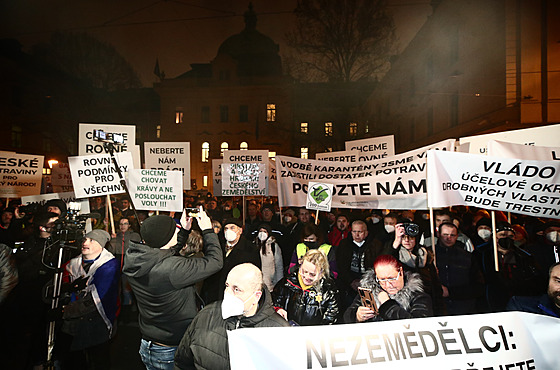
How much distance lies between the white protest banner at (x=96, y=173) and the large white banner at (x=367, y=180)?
2.86 meters

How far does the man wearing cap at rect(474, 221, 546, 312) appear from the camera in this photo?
4.19 m

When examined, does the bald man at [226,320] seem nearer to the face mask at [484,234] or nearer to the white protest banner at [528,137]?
the face mask at [484,234]

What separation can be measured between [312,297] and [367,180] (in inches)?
117

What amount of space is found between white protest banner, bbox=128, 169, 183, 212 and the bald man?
3606 millimetres

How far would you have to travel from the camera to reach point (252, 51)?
42.7 metres

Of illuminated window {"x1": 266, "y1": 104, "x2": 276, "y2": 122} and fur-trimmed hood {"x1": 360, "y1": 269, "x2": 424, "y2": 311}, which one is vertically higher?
illuminated window {"x1": 266, "y1": 104, "x2": 276, "y2": 122}

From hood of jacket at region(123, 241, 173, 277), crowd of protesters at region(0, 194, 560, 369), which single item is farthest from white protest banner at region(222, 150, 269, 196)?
hood of jacket at region(123, 241, 173, 277)

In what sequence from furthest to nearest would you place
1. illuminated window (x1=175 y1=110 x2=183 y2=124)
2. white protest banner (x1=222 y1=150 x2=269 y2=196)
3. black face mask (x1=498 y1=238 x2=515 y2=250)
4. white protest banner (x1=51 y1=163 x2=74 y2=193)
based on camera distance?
1. illuminated window (x1=175 y1=110 x2=183 y2=124)
2. white protest banner (x1=51 y1=163 x2=74 y2=193)
3. white protest banner (x1=222 y1=150 x2=269 y2=196)
4. black face mask (x1=498 y1=238 x2=515 y2=250)

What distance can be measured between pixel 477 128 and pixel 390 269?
18.2m

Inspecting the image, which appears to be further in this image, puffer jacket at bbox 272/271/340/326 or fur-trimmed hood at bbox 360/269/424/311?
puffer jacket at bbox 272/271/340/326

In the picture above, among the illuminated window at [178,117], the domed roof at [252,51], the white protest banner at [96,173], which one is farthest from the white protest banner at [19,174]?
the domed roof at [252,51]

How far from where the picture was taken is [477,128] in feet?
61.4

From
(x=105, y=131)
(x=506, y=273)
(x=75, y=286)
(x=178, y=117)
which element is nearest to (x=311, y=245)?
(x=506, y=273)

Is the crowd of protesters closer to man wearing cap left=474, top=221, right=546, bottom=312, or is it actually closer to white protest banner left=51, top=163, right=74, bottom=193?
man wearing cap left=474, top=221, right=546, bottom=312
